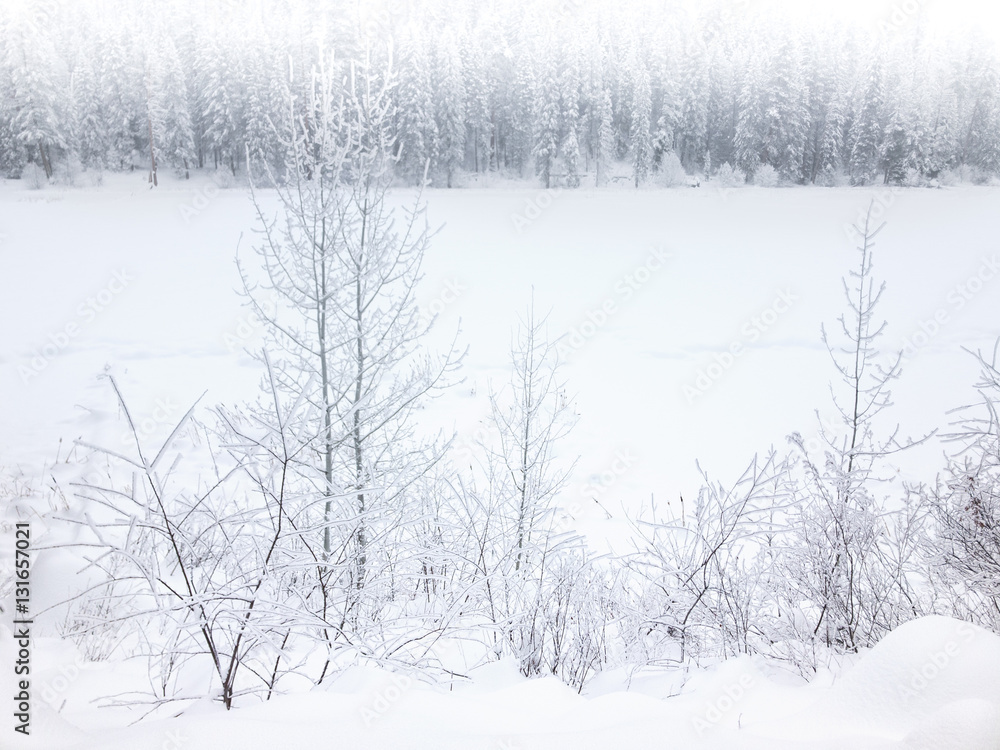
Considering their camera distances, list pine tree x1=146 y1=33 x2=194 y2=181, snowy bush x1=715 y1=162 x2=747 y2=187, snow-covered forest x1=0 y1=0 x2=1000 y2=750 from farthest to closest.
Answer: snowy bush x1=715 y1=162 x2=747 y2=187, pine tree x1=146 y1=33 x2=194 y2=181, snow-covered forest x1=0 y1=0 x2=1000 y2=750

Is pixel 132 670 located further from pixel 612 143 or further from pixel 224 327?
pixel 612 143

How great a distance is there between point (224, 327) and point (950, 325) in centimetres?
2256

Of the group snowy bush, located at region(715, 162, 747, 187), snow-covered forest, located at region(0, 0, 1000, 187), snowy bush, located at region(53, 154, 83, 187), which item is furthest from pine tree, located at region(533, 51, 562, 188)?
snowy bush, located at region(53, 154, 83, 187)

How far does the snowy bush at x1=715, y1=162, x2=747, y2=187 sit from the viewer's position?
119ft

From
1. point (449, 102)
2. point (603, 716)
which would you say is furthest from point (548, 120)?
point (603, 716)

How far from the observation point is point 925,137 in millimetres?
27969

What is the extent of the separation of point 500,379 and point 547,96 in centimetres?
3213

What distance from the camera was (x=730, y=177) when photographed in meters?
36.7

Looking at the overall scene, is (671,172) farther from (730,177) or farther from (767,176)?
(767,176)

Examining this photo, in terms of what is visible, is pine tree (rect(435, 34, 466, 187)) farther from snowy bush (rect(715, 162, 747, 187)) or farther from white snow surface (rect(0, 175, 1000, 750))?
snowy bush (rect(715, 162, 747, 187))

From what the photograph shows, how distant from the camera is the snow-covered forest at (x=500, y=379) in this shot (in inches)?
84.7

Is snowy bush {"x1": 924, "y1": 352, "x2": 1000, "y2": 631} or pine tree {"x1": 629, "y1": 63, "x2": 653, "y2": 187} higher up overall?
pine tree {"x1": 629, "y1": 63, "x2": 653, "y2": 187}

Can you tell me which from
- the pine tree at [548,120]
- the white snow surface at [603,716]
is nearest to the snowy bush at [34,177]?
the pine tree at [548,120]

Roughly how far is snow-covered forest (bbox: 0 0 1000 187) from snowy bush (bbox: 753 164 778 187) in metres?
0.18
